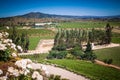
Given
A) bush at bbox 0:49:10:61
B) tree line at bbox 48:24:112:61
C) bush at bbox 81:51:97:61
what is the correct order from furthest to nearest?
tree line at bbox 48:24:112:61, bush at bbox 81:51:97:61, bush at bbox 0:49:10:61

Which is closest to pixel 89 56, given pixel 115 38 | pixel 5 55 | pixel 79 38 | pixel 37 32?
pixel 37 32

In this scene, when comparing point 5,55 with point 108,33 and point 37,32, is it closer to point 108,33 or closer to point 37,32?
point 37,32

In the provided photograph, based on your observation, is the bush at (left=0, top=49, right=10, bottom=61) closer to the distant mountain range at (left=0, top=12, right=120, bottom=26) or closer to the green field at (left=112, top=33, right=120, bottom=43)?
the distant mountain range at (left=0, top=12, right=120, bottom=26)

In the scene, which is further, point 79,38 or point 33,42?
point 79,38

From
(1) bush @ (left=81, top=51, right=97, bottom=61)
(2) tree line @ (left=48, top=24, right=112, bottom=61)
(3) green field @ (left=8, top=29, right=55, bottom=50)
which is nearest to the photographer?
(1) bush @ (left=81, top=51, right=97, bottom=61)

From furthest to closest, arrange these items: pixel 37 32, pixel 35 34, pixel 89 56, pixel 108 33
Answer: pixel 108 33, pixel 35 34, pixel 37 32, pixel 89 56

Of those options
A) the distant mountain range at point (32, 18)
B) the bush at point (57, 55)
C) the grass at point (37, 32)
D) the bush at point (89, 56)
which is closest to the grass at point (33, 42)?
the grass at point (37, 32)

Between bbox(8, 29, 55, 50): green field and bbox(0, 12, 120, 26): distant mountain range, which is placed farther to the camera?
bbox(8, 29, 55, 50): green field

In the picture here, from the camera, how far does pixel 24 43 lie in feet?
90.9

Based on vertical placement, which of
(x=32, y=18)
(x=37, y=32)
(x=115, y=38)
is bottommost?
(x=115, y=38)

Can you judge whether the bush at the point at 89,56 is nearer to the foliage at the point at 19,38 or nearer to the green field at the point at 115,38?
the foliage at the point at 19,38

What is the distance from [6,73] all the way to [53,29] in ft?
86.3

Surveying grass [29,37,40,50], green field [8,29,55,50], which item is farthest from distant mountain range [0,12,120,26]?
grass [29,37,40,50]

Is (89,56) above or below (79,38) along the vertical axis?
below
